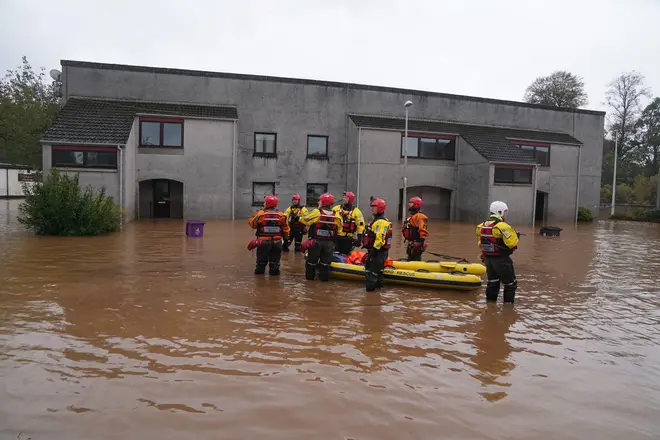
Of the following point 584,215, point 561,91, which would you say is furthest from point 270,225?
point 561,91

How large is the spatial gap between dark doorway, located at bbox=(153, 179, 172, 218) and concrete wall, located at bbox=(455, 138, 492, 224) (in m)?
15.8

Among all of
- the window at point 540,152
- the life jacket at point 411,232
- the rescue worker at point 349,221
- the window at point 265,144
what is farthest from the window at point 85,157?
the window at point 540,152

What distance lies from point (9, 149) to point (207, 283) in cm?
2290

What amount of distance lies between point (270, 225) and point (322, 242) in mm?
1077

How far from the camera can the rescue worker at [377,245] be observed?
8883 mm

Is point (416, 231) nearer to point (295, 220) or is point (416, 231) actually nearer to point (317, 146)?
point (295, 220)

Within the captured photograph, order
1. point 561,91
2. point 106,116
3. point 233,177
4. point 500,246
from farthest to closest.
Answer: point 561,91, point 233,177, point 106,116, point 500,246

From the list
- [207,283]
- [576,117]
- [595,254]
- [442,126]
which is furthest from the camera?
[576,117]

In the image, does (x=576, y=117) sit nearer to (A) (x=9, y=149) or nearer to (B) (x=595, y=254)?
(B) (x=595, y=254)

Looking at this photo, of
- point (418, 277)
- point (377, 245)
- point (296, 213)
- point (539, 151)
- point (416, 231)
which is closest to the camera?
point (377, 245)

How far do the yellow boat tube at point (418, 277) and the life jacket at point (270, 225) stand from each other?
1.26m

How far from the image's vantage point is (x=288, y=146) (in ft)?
89.4

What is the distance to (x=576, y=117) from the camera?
34.0 meters

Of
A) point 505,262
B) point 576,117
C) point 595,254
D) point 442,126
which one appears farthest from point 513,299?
point 576,117
